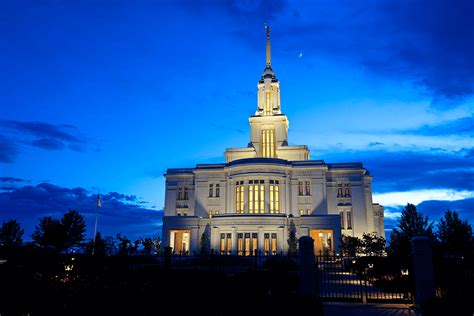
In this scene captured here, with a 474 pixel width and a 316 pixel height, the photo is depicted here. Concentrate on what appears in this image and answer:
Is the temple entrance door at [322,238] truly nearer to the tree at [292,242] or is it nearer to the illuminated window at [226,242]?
the tree at [292,242]

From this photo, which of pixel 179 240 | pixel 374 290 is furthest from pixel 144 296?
pixel 179 240

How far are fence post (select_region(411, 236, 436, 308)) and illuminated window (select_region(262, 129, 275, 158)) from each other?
1481 inches

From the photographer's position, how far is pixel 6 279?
11.5m

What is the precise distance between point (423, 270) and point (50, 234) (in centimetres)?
4651

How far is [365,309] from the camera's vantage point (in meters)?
14.4

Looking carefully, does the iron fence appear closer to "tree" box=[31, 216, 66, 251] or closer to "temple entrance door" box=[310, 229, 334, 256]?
"temple entrance door" box=[310, 229, 334, 256]

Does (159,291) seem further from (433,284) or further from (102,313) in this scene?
(433,284)

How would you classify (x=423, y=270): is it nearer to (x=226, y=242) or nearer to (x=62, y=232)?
(x=226, y=242)

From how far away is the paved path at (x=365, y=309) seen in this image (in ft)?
44.0

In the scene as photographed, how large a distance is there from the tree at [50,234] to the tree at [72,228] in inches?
24.7

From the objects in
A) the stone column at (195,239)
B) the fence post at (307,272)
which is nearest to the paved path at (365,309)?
the fence post at (307,272)

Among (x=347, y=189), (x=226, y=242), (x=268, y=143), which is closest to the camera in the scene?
(x=226, y=242)

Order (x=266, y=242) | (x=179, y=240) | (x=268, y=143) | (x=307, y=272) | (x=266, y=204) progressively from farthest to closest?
(x=268, y=143) < (x=179, y=240) < (x=266, y=204) < (x=266, y=242) < (x=307, y=272)

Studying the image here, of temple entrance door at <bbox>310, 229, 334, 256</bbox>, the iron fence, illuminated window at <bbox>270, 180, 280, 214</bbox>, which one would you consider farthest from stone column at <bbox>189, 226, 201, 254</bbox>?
the iron fence
